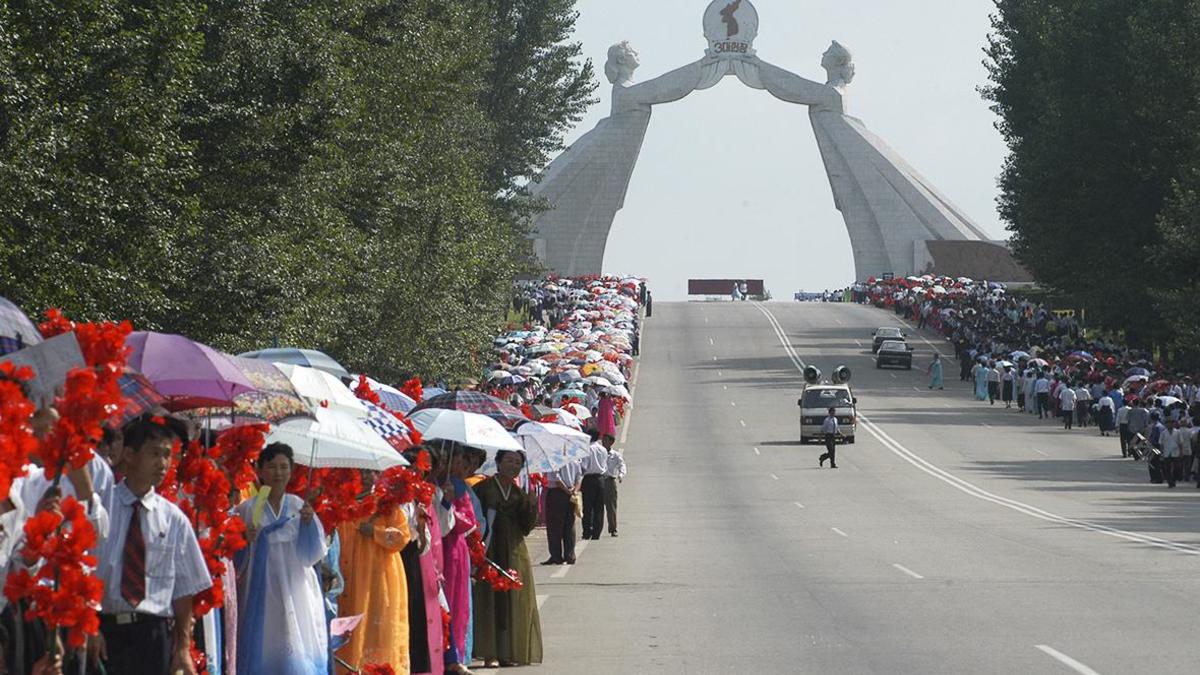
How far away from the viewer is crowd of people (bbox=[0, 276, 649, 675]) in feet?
24.8

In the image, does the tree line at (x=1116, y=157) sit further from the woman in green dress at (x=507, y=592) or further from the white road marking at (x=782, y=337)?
the woman in green dress at (x=507, y=592)

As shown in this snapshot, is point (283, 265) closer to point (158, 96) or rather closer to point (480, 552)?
point (158, 96)

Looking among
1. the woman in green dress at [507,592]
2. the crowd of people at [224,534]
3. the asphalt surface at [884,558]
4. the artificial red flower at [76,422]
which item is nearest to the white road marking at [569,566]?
the asphalt surface at [884,558]

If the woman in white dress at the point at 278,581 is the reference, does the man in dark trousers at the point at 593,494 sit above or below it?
below

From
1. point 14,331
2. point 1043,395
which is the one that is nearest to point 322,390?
point 14,331

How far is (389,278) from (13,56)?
57.5ft

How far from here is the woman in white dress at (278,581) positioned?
34.3 ft

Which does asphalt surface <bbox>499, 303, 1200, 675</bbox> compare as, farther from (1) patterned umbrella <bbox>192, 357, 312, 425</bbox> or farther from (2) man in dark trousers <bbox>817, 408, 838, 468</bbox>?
Answer: (1) patterned umbrella <bbox>192, 357, 312, 425</bbox>

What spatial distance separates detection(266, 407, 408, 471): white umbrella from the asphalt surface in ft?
8.90

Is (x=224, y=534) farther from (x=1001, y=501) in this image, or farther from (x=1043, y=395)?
(x=1043, y=395)

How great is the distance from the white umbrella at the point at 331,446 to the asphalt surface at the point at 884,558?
271cm

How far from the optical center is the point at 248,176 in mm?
28281

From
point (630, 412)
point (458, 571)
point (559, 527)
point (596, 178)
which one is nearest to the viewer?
point (458, 571)

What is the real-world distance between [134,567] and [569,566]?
1444 centimetres
